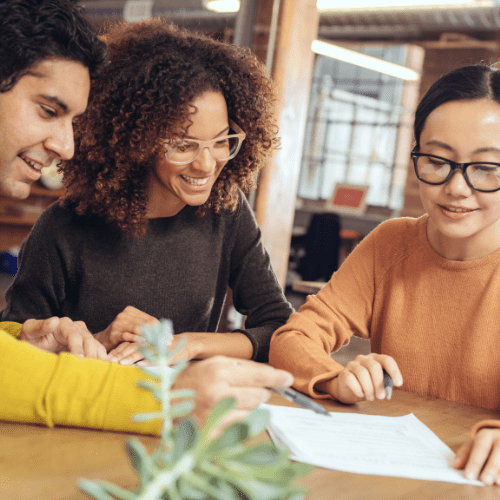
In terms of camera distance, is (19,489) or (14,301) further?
(14,301)

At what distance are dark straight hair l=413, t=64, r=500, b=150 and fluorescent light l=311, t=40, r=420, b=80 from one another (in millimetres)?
4888

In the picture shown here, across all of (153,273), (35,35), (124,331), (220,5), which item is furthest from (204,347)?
(220,5)

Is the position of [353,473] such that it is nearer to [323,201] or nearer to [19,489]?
[19,489]

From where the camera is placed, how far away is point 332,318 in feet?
4.83

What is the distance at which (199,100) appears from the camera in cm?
145

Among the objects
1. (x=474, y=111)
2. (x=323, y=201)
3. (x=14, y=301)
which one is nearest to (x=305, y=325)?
(x=474, y=111)

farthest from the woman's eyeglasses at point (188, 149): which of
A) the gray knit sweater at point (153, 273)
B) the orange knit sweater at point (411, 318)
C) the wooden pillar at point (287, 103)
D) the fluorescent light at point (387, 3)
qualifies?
the fluorescent light at point (387, 3)

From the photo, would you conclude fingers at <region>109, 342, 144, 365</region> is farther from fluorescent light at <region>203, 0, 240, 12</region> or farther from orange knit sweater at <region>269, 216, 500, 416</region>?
fluorescent light at <region>203, 0, 240, 12</region>

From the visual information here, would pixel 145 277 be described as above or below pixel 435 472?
above

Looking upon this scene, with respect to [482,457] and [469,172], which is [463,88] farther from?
[482,457]

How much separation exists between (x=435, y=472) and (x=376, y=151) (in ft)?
29.8

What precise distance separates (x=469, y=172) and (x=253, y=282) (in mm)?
686

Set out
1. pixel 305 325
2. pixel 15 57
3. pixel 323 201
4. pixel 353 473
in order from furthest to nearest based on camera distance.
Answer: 1. pixel 323 201
2. pixel 305 325
3. pixel 15 57
4. pixel 353 473

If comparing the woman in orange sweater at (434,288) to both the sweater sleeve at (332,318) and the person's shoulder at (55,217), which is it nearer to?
the sweater sleeve at (332,318)
